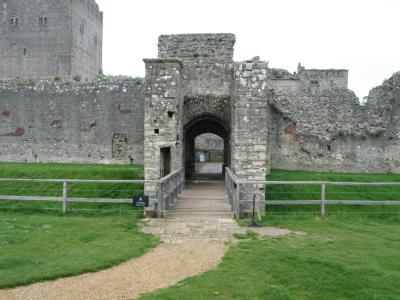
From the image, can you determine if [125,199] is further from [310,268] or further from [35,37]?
[35,37]

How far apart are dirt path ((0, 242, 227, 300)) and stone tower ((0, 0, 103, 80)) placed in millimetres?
31951

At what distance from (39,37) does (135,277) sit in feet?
115

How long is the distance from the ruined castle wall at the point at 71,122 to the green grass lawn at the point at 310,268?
13774 mm

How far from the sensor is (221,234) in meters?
8.73

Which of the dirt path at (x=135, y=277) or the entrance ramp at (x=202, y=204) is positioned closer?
the dirt path at (x=135, y=277)

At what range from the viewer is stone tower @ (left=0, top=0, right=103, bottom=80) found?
36.3 meters

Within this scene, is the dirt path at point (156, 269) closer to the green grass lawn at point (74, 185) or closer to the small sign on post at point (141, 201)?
the small sign on post at point (141, 201)

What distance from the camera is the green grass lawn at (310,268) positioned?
18.0 feet

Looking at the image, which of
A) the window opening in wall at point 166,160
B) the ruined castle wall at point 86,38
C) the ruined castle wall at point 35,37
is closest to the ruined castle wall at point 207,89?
the window opening in wall at point 166,160

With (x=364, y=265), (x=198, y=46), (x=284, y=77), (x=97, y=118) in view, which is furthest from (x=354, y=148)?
(x=364, y=265)

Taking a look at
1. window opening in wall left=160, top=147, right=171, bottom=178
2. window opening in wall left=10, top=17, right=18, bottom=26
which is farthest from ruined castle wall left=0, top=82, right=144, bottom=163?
window opening in wall left=10, top=17, right=18, bottom=26

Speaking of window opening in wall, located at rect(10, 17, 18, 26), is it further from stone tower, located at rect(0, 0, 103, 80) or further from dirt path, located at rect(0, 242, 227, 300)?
dirt path, located at rect(0, 242, 227, 300)

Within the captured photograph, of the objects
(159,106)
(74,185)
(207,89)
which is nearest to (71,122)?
(74,185)

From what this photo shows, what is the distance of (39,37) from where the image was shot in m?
36.7
